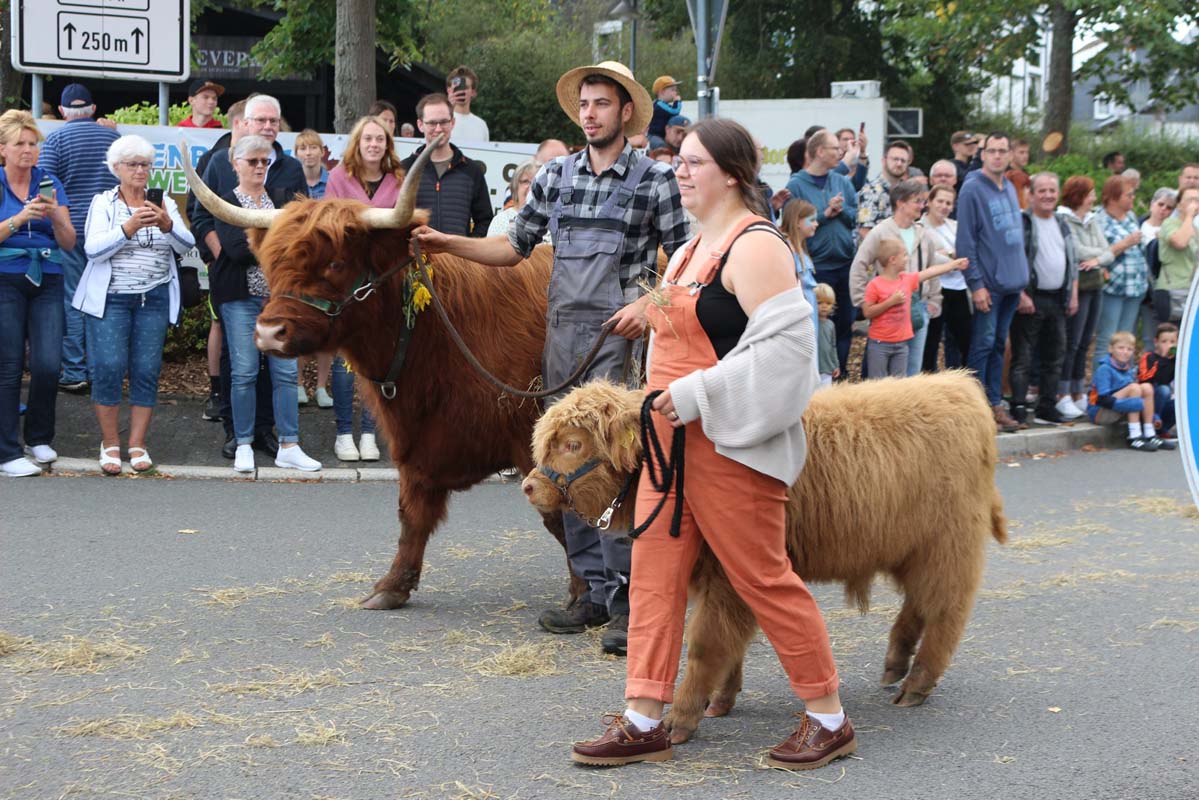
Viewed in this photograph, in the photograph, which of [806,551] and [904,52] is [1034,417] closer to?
[806,551]

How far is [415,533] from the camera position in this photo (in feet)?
22.3

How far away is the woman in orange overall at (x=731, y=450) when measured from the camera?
4.51m

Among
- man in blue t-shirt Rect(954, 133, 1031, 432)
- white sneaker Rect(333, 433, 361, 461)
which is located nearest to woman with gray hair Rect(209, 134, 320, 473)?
white sneaker Rect(333, 433, 361, 461)

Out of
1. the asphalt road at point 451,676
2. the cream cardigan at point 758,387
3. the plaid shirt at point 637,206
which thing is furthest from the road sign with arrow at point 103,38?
the cream cardigan at point 758,387

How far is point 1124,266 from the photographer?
1436 cm

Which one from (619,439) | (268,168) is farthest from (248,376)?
(619,439)

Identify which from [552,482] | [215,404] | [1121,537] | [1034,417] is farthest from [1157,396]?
[552,482]

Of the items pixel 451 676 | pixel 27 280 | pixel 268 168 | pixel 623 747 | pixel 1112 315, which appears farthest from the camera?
pixel 1112 315

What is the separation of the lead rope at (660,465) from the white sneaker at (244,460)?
6.07 m

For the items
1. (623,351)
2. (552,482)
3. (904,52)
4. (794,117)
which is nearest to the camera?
(552,482)

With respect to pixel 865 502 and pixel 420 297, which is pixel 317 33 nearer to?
pixel 420 297

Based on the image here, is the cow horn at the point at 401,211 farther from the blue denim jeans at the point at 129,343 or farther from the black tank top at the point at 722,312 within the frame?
the blue denim jeans at the point at 129,343

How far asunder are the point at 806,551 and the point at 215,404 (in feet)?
24.3

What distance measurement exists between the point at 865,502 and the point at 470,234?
5350mm
